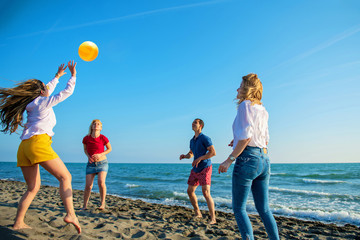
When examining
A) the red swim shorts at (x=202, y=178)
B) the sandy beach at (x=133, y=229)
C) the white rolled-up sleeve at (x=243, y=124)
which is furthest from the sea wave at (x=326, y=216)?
the white rolled-up sleeve at (x=243, y=124)

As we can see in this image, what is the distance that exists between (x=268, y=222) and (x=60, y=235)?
242cm

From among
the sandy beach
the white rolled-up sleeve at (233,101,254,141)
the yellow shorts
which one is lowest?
the sandy beach

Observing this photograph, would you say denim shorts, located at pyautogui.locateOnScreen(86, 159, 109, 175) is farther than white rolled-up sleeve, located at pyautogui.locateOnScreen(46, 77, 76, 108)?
Yes

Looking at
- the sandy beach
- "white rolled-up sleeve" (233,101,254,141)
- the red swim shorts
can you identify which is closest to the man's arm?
the red swim shorts

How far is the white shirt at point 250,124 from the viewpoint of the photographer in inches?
87.7

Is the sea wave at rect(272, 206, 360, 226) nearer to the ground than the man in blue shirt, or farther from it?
nearer to the ground

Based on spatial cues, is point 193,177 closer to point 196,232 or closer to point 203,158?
point 203,158

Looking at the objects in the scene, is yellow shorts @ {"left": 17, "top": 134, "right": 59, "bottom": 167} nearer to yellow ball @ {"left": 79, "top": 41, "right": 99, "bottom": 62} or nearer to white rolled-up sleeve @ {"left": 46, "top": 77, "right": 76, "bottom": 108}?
Answer: white rolled-up sleeve @ {"left": 46, "top": 77, "right": 76, "bottom": 108}

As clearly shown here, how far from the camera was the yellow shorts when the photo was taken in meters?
2.67

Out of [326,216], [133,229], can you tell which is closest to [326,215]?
[326,216]

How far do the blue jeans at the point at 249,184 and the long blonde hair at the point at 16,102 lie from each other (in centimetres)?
255

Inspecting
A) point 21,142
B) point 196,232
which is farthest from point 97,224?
point 21,142

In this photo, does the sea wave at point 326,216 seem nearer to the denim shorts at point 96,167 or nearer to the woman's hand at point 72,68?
the denim shorts at point 96,167

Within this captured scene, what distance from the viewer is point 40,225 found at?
3.34m
